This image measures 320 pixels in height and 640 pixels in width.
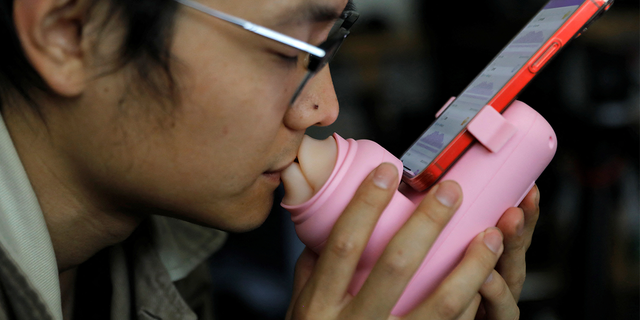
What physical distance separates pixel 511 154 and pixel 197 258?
2.86ft

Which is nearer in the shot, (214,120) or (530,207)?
(214,120)

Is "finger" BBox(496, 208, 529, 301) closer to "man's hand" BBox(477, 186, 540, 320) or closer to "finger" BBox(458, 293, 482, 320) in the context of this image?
"man's hand" BBox(477, 186, 540, 320)

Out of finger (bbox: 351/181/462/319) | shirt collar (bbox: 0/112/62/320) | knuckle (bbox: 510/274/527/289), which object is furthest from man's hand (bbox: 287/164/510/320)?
shirt collar (bbox: 0/112/62/320)

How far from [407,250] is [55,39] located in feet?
2.02

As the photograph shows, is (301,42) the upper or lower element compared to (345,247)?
upper

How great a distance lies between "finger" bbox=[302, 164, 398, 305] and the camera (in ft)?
2.22

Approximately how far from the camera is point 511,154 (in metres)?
0.67

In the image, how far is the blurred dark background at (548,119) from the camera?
159cm

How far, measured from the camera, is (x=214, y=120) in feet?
2.08

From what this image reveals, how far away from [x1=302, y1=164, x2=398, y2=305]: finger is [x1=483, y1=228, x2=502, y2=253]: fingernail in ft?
0.57

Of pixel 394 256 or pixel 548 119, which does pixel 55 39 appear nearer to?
pixel 394 256

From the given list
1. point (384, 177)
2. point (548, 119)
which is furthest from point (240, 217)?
point (548, 119)

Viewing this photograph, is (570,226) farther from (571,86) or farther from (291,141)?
(291,141)

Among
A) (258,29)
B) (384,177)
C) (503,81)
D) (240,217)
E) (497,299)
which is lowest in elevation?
(240,217)
